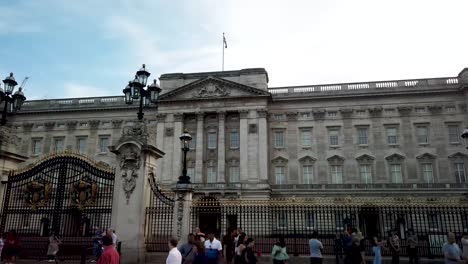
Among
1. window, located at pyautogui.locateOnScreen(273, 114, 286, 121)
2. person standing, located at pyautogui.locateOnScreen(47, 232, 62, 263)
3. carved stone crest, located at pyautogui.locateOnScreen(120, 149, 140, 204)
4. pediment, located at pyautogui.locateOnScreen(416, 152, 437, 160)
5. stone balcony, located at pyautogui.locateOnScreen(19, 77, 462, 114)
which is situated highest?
stone balcony, located at pyautogui.locateOnScreen(19, 77, 462, 114)

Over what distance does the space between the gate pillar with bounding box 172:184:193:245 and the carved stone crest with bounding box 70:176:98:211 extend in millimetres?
3503

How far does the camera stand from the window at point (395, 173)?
143 ft

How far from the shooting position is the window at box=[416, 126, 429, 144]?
4416cm

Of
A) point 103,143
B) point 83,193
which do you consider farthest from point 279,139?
point 83,193

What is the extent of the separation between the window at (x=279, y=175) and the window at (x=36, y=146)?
33445mm

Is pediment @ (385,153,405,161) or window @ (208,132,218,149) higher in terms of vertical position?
window @ (208,132,218,149)

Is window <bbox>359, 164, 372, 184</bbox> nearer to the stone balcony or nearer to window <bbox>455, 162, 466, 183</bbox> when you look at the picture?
the stone balcony

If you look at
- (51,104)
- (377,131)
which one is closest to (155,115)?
(51,104)

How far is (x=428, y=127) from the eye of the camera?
4438 centimetres

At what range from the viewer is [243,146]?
152ft

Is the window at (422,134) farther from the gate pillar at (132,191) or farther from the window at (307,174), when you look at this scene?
the gate pillar at (132,191)

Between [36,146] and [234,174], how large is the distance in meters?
29.4

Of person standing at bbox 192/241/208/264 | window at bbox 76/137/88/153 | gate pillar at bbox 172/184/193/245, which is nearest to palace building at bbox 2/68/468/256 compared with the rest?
window at bbox 76/137/88/153

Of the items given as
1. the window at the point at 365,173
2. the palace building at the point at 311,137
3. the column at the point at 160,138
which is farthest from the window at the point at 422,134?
the column at the point at 160,138
